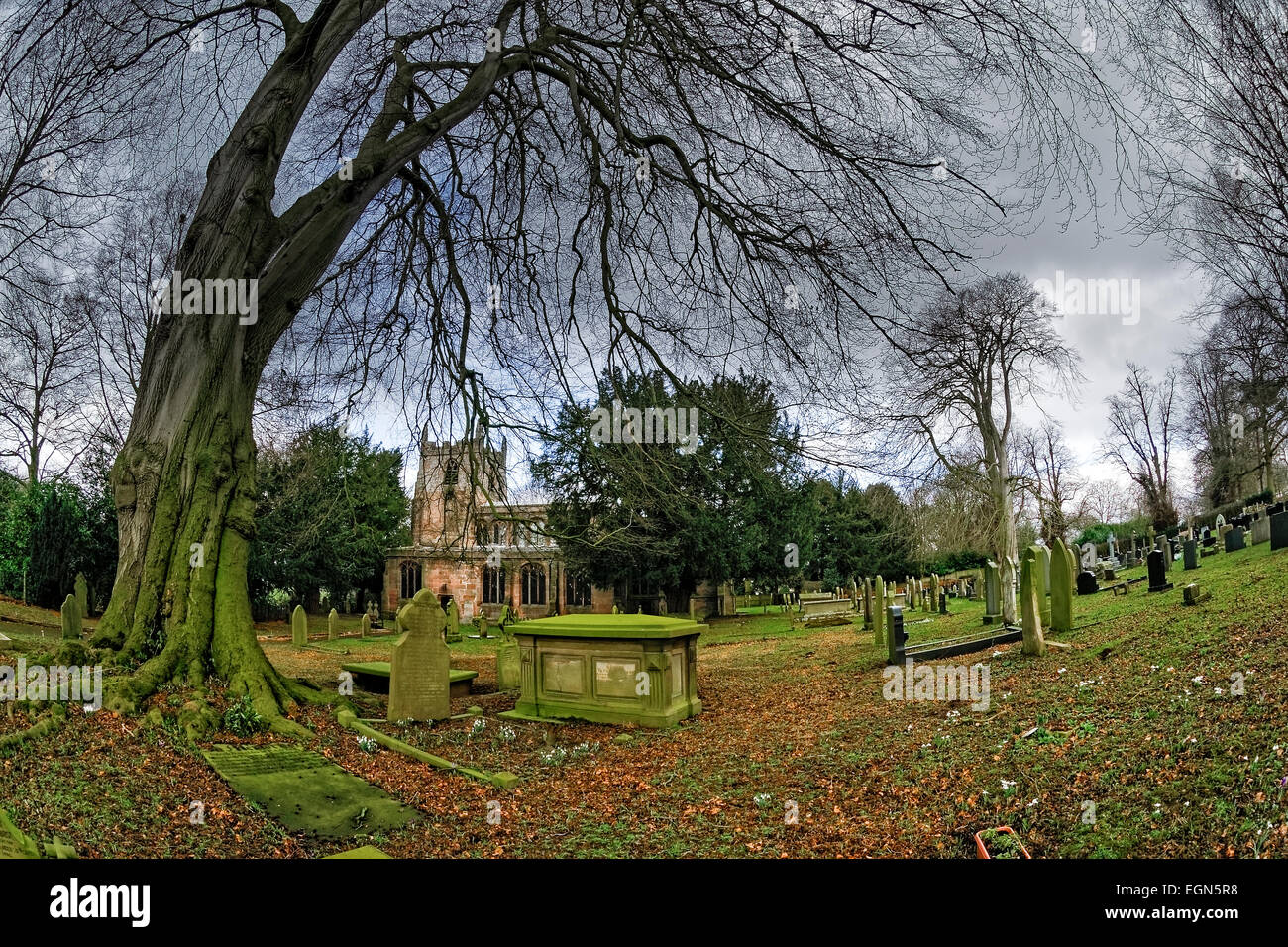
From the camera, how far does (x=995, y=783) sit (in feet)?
17.4

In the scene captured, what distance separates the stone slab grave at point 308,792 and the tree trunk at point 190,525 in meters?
0.79

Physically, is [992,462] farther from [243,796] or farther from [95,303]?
[95,303]

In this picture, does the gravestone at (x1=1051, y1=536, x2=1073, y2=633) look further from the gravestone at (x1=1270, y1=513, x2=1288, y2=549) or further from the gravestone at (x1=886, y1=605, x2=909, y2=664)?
the gravestone at (x1=1270, y1=513, x2=1288, y2=549)

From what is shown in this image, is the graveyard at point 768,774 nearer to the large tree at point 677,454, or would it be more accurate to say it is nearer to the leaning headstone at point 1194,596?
the leaning headstone at point 1194,596

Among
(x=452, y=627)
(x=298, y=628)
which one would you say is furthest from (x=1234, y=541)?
(x=298, y=628)

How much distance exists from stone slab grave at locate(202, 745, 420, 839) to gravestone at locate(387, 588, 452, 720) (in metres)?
2.64

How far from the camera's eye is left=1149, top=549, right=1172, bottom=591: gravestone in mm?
14453

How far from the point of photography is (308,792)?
18.2 feet

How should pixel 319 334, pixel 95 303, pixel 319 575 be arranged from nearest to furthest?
1. pixel 319 334
2. pixel 95 303
3. pixel 319 575

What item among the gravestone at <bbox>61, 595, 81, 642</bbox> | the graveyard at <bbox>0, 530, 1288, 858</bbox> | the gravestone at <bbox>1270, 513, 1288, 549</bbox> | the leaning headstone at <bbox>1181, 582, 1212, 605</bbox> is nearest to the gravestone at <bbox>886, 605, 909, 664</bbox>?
the graveyard at <bbox>0, 530, 1288, 858</bbox>

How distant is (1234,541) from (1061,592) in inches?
451

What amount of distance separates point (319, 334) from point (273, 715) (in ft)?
20.5
